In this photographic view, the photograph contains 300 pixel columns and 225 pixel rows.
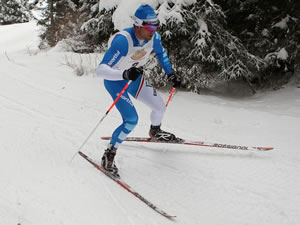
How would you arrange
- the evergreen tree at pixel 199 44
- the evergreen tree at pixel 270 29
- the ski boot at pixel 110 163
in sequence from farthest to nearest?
the evergreen tree at pixel 270 29
the evergreen tree at pixel 199 44
the ski boot at pixel 110 163

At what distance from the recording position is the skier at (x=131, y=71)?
3.20 m

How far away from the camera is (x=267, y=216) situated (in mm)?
2826

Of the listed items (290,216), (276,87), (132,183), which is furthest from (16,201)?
(276,87)

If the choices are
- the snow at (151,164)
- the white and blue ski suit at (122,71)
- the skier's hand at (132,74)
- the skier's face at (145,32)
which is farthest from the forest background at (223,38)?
the skier's hand at (132,74)

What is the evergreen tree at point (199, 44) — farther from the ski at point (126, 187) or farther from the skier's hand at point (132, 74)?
the ski at point (126, 187)

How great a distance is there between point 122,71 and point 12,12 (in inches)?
1275

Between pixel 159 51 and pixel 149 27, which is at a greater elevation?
pixel 149 27

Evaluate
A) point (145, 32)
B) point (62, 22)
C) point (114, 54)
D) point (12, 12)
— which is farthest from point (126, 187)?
point (12, 12)

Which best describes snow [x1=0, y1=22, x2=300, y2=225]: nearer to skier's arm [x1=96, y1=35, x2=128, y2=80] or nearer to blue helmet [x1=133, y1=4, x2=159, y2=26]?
skier's arm [x1=96, y1=35, x2=128, y2=80]

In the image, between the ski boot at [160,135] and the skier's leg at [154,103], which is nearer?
the skier's leg at [154,103]

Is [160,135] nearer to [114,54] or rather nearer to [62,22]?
[114,54]

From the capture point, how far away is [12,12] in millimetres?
30422

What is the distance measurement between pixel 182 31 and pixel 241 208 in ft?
12.6

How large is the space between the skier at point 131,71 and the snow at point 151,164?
0.37 m
